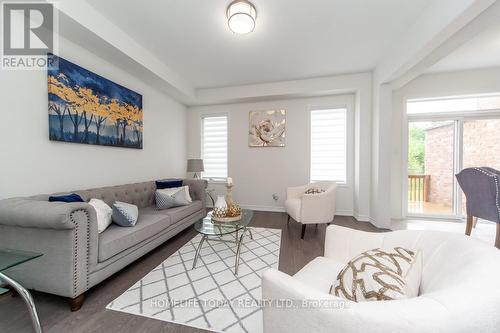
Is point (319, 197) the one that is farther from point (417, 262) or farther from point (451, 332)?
point (451, 332)

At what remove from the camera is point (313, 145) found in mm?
4070

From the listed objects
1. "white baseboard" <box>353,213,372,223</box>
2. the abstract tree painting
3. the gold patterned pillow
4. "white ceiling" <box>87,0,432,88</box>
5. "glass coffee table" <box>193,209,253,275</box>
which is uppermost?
"white ceiling" <box>87,0,432,88</box>

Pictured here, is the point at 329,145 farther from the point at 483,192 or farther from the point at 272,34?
the point at 272,34

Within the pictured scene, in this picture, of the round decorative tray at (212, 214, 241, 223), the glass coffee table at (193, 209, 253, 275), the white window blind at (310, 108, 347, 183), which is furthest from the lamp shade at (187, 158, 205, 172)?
the white window blind at (310, 108, 347, 183)

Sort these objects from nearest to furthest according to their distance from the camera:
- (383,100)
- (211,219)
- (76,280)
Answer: (76,280) → (211,219) → (383,100)

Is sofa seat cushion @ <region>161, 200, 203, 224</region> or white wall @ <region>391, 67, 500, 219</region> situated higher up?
white wall @ <region>391, 67, 500, 219</region>

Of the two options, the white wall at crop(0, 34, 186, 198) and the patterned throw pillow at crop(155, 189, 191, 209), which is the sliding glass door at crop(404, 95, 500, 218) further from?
the white wall at crop(0, 34, 186, 198)

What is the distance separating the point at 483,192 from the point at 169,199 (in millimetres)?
3946

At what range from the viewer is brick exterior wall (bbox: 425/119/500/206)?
3393mm

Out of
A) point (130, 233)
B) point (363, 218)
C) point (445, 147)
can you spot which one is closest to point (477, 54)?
point (445, 147)

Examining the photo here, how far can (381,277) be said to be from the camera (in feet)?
2.46

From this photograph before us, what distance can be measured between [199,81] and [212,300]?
3645mm

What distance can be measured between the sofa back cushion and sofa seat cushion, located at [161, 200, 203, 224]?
1.61 feet

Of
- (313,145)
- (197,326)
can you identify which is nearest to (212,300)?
(197,326)
